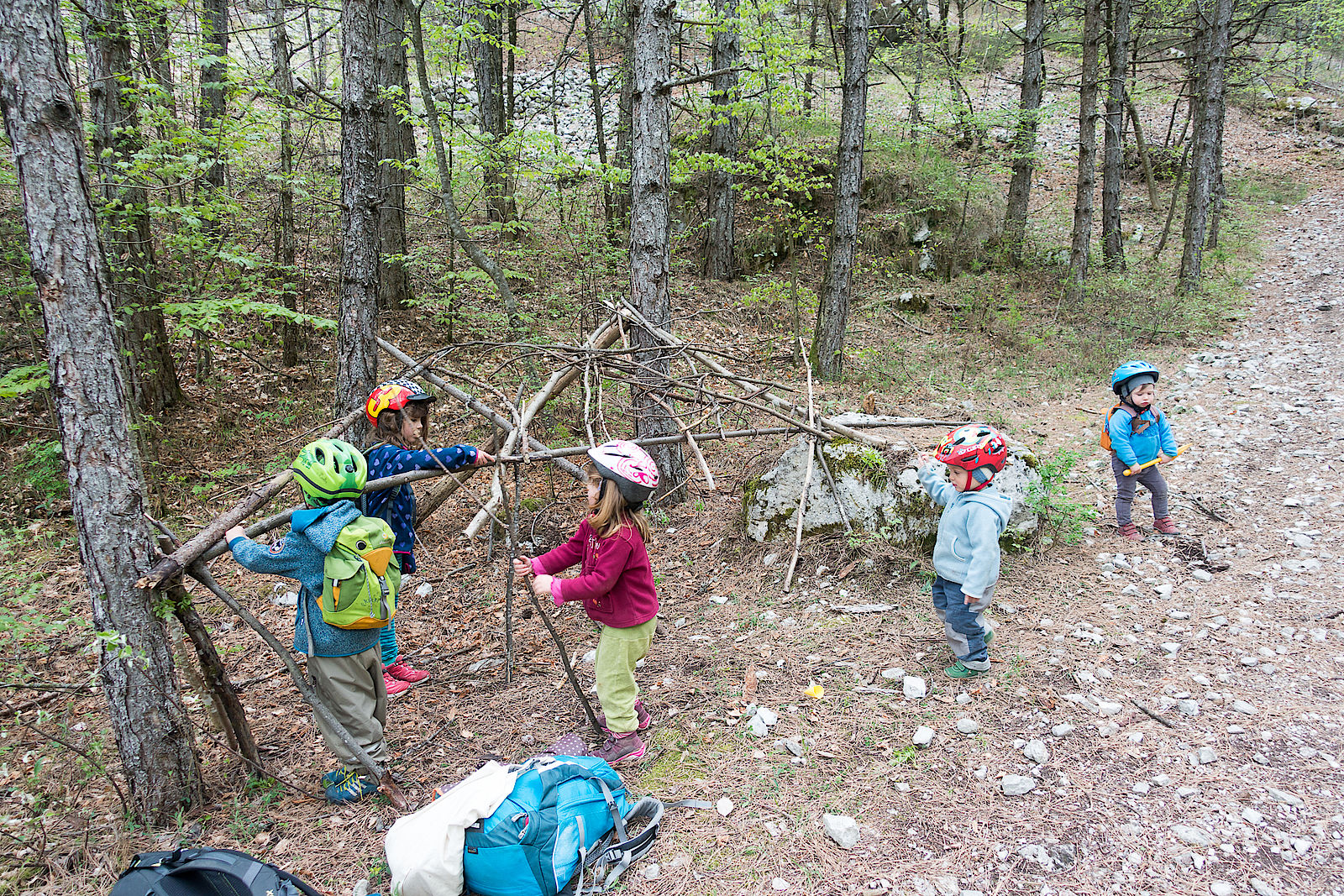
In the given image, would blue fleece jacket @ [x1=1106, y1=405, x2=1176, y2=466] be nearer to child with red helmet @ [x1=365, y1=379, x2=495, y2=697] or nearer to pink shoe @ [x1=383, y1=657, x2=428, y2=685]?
child with red helmet @ [x1=365, y1=379, x2=495, y2=697]

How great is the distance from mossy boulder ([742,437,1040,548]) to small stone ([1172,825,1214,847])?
2.73 metres

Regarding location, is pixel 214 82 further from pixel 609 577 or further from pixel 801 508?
pixel 801 508

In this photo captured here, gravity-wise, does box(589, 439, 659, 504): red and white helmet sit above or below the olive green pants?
above

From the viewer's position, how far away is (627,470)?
12.0ft

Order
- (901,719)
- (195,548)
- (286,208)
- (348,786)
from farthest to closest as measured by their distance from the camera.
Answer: (286,208), (901,719), (348,786), (195,548)

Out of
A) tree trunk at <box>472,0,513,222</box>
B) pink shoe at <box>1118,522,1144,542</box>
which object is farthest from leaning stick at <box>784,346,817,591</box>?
Result: tree trunk at <box>472,0,513,222</box>

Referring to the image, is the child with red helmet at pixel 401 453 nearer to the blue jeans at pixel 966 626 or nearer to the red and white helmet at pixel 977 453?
the red and white helmet at pixel 977 453

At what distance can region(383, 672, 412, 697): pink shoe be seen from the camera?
16.0 ft

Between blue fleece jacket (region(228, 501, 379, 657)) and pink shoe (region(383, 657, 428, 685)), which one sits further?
pink shoe (region(383, 657, 428, 685))

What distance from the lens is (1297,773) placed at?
11.0ft

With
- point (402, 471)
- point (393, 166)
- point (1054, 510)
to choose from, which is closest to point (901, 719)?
point (1054, 510)

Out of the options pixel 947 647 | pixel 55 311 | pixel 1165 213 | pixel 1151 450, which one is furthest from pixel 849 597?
pixel 1165 213

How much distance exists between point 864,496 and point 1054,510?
1.64 meters

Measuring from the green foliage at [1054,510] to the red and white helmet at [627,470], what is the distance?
149 inches
